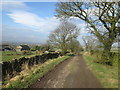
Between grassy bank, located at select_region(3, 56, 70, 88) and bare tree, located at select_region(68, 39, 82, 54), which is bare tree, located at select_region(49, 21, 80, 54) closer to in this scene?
bare tree, located at select_region(68, 39, 82, 54)

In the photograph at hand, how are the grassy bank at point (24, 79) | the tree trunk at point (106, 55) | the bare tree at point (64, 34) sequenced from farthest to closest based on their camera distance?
the bare tree at point (64, 34)
the tree trunk at point (106, 55)
the grassy bank at point (24, 79)

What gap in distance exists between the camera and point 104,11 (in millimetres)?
14859

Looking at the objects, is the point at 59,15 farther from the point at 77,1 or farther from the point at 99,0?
the point at 99,0

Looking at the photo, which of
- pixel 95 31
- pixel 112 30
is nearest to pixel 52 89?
pixel 112 30

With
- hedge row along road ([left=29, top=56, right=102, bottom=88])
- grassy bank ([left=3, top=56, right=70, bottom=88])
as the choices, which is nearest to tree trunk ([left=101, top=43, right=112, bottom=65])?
hedge row along road ([left=29, top=56, right=102, bottom=88])

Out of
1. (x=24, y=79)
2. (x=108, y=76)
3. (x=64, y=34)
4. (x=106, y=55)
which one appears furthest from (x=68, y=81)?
(x=64, y=34)

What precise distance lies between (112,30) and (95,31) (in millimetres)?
2481

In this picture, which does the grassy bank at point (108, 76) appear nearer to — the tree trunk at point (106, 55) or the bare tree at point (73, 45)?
the tree trunk at point (106, 55)

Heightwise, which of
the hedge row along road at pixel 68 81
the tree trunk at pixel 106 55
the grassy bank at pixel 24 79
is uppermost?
the tree trunk at pixel 106 55

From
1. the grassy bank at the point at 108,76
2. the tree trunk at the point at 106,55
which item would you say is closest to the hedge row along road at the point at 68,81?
the grassy bank at the point at 108,76

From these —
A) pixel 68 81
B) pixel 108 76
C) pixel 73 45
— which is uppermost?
pixel 73 45

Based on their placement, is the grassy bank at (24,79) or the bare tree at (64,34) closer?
the grassy bank at (24,79)

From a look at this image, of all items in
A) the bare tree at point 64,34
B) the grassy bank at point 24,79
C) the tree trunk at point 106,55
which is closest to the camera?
the grassy bank at point 24,79

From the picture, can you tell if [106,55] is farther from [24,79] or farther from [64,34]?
[64,34]
